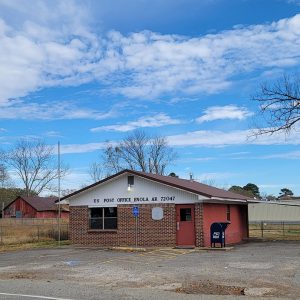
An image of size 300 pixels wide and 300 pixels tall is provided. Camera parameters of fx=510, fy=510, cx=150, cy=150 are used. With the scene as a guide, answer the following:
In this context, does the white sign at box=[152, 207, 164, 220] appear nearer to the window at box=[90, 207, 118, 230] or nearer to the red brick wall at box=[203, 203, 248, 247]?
the red brick wall at box=[203, 203, 248, 247]

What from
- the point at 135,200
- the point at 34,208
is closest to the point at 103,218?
the point at 135,200

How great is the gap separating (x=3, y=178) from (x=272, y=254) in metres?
71.3

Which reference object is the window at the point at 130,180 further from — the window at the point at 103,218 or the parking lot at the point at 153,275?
the parking lot at the point at 153,275

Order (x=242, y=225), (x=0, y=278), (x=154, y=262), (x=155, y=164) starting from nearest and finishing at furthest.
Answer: (x=0, y=278) < (x=154, y=262) < (x=242, y=225) < (x=155, y=164)

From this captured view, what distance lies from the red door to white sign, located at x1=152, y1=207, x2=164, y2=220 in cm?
88

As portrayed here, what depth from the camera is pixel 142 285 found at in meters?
13.6

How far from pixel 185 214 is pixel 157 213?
154 cm

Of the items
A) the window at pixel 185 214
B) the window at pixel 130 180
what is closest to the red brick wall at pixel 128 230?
the window at pixel 185 214

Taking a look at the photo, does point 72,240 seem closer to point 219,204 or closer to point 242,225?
point 219,204

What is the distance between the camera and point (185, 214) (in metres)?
27.7

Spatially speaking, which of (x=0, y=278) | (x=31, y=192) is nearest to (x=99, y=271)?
(x=0, y=278)

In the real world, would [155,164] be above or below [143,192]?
above

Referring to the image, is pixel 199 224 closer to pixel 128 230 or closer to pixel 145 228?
pixel 145 228

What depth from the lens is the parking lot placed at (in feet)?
39.5
